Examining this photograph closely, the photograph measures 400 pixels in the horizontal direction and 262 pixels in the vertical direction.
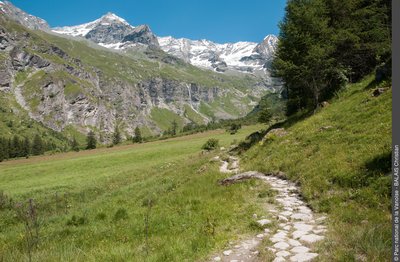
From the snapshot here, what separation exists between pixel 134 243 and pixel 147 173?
3026cm

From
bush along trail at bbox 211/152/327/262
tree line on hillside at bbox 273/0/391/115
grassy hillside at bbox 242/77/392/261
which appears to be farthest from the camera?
tree line on hillside at bbox 273/0/391/115

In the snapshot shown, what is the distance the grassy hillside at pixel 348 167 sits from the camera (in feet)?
25.8

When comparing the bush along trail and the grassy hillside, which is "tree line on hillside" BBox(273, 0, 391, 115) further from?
the bush along trail

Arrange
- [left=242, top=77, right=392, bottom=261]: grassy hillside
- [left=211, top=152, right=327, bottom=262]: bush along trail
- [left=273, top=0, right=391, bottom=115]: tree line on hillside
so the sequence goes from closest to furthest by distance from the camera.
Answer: [left=242, top=77, right=392, bottom=261]: grassy hillside < [left=211, top=152, right=327, bottom=262]: bush along trail < [left=273, top=0, right=391, bottom=115]: tree line on hillside

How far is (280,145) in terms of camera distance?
24.4 meters

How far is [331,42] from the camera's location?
1318 inches

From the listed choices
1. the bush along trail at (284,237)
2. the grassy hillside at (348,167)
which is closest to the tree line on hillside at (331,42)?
the grassy hillside at (348,167)

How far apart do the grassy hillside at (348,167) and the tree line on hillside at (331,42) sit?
23.1 ft

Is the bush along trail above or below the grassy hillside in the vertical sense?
below

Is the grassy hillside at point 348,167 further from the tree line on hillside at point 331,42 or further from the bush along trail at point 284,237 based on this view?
the tree line on hillside at point 331,42

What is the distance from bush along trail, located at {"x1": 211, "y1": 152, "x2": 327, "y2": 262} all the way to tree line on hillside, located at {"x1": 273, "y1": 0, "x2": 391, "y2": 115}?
22.8m

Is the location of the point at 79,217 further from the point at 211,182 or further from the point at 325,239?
the point at 325,239

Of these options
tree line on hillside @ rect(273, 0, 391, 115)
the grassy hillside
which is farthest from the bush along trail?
tree line on hillside @ rect(273, 0, 391, 115)

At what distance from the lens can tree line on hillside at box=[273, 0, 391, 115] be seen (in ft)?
107
